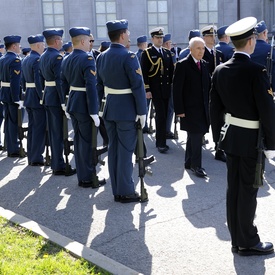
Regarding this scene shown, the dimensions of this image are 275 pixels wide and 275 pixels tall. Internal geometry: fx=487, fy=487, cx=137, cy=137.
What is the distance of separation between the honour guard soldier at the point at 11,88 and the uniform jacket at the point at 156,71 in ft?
6.79

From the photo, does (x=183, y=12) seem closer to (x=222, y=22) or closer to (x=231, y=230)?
(x=222, y=22)

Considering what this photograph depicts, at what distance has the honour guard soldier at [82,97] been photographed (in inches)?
229

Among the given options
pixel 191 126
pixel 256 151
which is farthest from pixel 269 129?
pixel 191 126

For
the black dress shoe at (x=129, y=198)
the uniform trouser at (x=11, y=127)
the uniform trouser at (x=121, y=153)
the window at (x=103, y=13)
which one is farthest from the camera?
the window at (x=103, y=13)

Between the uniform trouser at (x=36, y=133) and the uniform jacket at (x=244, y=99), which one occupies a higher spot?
the uniform jacket at (x=244, y=99)

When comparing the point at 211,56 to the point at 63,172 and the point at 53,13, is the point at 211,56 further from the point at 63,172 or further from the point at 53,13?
the point at 53,13

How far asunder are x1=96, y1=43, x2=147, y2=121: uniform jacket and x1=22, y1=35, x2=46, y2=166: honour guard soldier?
6.80ft

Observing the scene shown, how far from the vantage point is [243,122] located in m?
3.87

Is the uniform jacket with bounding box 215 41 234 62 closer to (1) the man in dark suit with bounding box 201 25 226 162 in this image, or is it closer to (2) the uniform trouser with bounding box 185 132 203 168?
(1) the man in dark suit with bounding box 201 25 226 162

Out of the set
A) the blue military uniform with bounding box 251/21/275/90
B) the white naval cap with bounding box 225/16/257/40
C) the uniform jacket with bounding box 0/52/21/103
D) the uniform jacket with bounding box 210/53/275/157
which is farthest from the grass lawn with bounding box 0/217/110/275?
the blue military uniform with bounding box 251/21/275/90

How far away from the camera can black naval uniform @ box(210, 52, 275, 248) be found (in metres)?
3.69

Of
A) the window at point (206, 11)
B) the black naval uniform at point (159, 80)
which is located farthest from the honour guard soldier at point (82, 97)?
the window at point (206, 11)

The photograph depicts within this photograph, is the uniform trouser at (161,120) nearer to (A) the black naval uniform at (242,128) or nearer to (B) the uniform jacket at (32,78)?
(B) the uniform jacket at (32,78)

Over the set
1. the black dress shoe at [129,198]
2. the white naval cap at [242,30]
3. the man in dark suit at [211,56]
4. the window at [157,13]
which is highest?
the window at [157,13]
